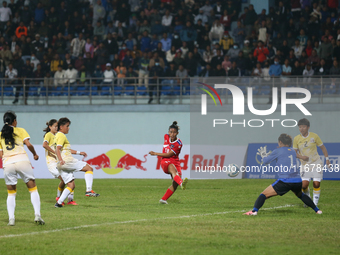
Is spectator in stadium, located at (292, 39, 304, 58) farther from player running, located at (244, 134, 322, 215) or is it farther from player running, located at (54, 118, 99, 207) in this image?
player running, located at (244, 134, 322, 215)

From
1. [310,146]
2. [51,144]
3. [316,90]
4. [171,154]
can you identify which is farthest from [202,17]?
A: [310,146]

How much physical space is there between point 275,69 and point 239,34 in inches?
136

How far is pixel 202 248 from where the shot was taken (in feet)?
22.7

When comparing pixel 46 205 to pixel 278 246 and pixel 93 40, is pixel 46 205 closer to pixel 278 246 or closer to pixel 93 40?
pixel 278 246

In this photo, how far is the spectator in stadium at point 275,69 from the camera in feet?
76.7

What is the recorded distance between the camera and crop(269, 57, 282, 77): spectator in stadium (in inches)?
920

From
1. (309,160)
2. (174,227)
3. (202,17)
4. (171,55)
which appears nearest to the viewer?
(174,227)

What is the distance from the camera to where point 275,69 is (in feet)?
76.9

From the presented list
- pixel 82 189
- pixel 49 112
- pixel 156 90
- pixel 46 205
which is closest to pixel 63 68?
pixel 49 112

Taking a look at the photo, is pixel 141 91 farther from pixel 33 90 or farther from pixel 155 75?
pixel 33 90

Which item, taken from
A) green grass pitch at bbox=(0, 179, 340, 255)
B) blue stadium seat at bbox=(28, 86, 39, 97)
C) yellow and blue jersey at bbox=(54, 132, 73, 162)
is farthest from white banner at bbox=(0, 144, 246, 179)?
yellow and blue jersey at bbox=(54, 132, 73, 162)

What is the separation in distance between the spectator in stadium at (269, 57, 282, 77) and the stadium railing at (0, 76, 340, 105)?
0.84m

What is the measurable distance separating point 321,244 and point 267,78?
16.2 m

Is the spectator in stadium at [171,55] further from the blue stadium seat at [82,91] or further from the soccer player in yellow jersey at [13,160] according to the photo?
the soccer player in yellow jersey at [13,160]
